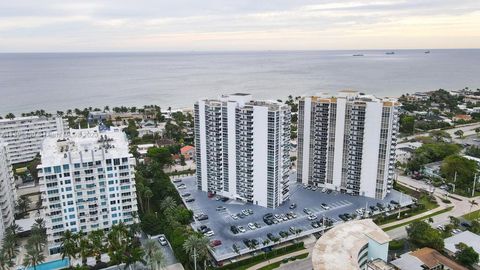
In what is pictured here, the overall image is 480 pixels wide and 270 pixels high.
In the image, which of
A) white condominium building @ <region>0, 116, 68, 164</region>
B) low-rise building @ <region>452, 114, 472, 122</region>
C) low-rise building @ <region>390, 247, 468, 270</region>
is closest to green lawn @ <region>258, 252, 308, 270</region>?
low-rise building @ <region>390, 247, 468, 270</region>

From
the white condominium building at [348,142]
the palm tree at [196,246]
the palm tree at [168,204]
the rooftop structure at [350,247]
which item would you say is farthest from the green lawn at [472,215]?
the palm tree at [168,204]

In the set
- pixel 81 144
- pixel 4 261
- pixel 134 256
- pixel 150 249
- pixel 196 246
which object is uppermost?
pixel 81 144

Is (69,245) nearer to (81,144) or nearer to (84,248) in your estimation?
(84,248)

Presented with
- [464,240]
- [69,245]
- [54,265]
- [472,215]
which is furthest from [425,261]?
[54,265]

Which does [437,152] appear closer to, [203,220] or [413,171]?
[413,171]

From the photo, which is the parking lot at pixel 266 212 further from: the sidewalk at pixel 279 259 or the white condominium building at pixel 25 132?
the white condominium building at pixel 25 132

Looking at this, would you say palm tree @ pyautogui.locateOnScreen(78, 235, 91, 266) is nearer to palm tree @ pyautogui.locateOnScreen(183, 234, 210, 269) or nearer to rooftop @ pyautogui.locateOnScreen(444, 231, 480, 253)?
palm tree @ pyautogui.locateOnScreen(183, 234, 210, 269)
